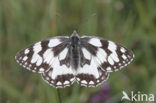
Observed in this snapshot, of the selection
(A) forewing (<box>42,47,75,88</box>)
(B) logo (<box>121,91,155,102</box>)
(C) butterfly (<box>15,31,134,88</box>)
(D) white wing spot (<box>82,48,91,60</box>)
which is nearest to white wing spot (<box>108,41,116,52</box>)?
(C) butterfly (<box>15,31,134,88</box>)

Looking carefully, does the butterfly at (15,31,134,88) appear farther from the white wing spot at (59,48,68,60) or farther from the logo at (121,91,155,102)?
the logo at (121,91,155,102)

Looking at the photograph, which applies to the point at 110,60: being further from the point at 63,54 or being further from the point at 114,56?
the point at 63,54

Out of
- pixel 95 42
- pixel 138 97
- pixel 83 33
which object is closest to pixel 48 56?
pixel 95 42

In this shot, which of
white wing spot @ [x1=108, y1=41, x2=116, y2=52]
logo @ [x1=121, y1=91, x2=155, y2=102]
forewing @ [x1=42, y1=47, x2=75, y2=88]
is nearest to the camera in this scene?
forewing @ [x1=42, y1=47, x2=75, y2=88]

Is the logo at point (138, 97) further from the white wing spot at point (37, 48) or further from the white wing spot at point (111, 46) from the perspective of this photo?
the white wing spot at point (37, 48)

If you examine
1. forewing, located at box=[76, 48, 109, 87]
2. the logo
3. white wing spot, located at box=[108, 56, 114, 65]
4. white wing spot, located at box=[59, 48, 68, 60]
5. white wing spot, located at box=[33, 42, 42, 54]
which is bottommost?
the logo

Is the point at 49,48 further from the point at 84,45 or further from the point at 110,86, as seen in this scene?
the point at 110,86

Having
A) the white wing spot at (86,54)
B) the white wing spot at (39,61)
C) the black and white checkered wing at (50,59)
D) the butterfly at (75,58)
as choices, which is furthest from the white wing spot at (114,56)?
the white wing spot at (39,61)

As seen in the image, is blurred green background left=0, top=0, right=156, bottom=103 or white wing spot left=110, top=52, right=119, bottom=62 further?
blurred green background left=0, top=0, right=156, bottom=103
